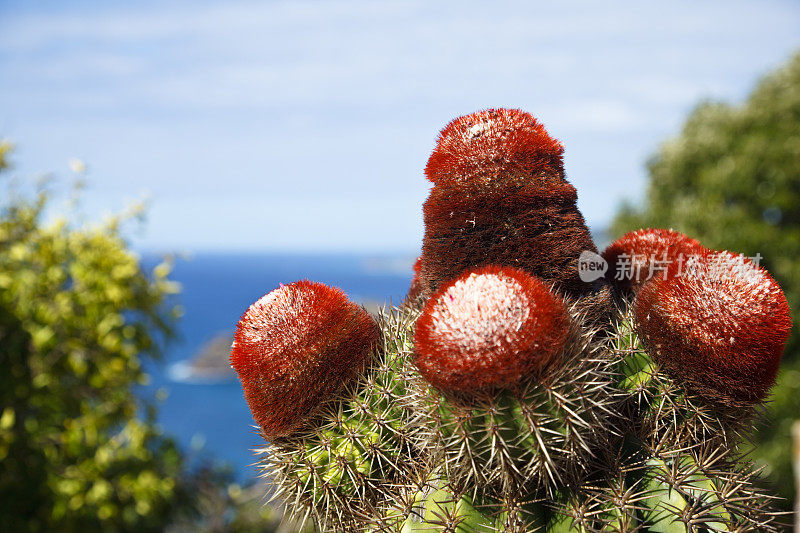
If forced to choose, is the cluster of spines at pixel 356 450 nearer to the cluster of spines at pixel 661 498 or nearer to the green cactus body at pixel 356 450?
the green cactus body at pixel 356 450

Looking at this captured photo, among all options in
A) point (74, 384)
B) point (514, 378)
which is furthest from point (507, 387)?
point (74, 384)

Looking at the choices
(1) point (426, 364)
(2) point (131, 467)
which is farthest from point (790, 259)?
(1) point (426, 364)

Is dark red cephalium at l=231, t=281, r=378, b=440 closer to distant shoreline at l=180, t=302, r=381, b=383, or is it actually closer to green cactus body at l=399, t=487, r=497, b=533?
green cactus body at l=399, t=487, r=497, b=533

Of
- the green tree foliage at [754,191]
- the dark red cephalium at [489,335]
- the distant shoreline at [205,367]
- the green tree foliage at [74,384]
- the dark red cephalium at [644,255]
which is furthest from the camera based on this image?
the distant shoreline at [205,367]

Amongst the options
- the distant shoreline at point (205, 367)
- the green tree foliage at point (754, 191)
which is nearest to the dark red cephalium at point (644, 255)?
the green tree foliage at point (754, 191)

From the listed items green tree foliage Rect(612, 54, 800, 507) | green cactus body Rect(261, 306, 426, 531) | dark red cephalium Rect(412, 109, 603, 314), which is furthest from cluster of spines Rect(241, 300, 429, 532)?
green tree foliage Rect(612, 54, 800, 507)
